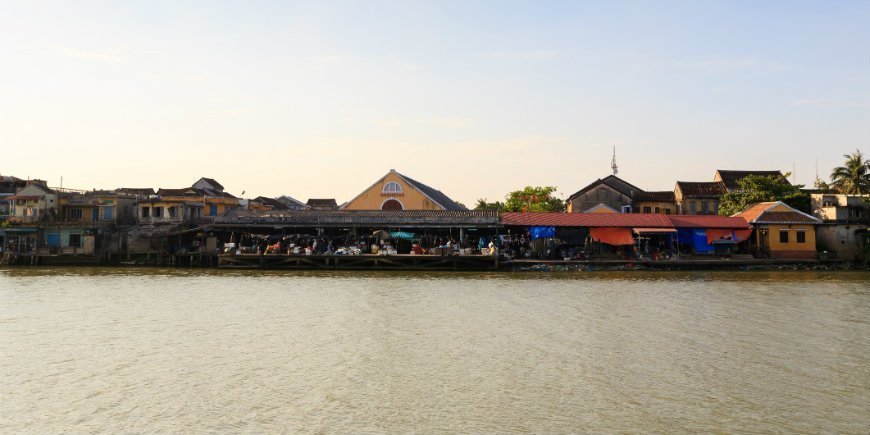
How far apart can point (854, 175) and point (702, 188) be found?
35.2ft

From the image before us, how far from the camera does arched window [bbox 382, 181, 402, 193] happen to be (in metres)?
46.3

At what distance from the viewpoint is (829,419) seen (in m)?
10.4

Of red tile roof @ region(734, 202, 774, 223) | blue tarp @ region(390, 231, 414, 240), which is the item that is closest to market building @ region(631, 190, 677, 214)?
red tile roof @ region(734, 202, 774, 223)

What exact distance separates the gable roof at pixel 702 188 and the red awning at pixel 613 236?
15.4 meters

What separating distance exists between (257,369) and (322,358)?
1.56 metres

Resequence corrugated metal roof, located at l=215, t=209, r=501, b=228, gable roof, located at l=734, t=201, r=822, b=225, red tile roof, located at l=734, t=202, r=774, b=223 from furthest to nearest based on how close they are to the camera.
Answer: red tile roof, located at l=734, t=202, r=774, b=223 → gable roof, located at l=734, t=201, r=822, b=225 → corrugated metal roof, located at l=215, t=209, r=501, b=228

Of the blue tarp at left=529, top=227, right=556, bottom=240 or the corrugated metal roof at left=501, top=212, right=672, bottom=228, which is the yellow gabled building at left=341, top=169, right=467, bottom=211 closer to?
the corrugated metal roof at left=501, top=212, right=672, bottom=228

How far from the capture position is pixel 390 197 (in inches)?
1825

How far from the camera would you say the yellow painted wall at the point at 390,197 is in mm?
46094

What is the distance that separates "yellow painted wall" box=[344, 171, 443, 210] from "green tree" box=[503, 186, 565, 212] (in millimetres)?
12183

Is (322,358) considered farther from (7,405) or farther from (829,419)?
(829,419)

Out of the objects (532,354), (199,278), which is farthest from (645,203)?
(532,354)

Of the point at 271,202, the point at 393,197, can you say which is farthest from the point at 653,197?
the point at 271,202

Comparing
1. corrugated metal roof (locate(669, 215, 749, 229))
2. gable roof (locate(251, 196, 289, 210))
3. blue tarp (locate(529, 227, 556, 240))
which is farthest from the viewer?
gable roof (locate(251, 196, 289, 210))
